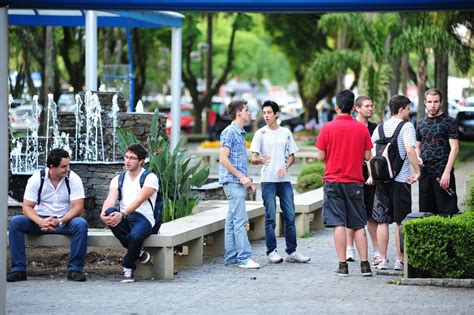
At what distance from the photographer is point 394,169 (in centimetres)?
1176

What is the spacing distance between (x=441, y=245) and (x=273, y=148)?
2.47 m

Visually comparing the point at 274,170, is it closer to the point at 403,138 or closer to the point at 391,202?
the point at 391,202

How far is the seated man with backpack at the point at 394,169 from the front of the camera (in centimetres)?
1170

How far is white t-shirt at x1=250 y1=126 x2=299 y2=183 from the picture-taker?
12453 millimetres

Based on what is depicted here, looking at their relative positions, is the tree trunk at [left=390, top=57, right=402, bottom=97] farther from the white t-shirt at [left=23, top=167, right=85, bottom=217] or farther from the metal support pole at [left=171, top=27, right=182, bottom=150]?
the white t-shirt at [left=23, top=167, right=85, bottom=217]

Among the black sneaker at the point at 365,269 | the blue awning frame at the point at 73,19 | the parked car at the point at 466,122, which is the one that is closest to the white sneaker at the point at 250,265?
the black sneaker at the point at 365,269

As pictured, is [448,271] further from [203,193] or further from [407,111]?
[203,193]

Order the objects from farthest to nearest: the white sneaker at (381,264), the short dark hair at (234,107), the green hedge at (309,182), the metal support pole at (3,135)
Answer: the green hedge at (309,182), the short dark hair at (234,107), the white sneaker at (381,264), the metal support pole at (3,135)

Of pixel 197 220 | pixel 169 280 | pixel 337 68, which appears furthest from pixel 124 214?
pixel 337 68

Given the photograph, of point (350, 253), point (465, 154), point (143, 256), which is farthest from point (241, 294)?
point (465, 154)

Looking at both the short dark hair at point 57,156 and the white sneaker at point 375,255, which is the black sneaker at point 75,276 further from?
the white sneaker at point 375,255

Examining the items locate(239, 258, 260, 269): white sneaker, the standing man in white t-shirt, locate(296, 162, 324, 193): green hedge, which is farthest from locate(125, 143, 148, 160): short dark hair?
locate(296, 162, 324, 193): green hedge

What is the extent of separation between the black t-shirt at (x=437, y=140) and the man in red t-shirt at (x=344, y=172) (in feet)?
3.21

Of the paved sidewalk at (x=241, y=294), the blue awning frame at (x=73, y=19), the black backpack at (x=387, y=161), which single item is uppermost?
the blue awning frame at (x=73, y=19)
